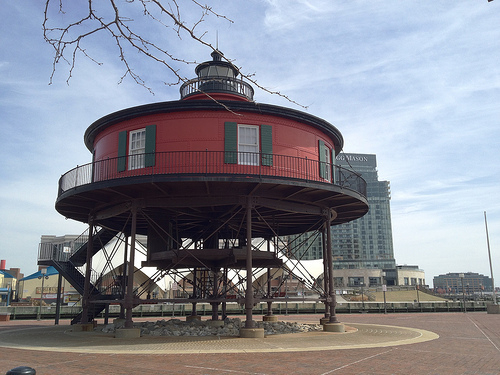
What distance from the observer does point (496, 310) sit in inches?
1559

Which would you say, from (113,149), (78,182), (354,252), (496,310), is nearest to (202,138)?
(113,149)

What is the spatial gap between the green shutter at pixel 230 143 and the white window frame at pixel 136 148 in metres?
3.54

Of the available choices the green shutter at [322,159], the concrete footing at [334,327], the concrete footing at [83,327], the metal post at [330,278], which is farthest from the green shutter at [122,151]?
the concrete footing at [334,327]

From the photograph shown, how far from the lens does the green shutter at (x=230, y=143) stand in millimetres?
19283

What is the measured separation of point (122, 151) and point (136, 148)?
68cm

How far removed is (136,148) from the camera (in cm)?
2044

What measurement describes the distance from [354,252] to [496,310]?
13362 cm

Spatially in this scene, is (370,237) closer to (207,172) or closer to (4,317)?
(4,317)

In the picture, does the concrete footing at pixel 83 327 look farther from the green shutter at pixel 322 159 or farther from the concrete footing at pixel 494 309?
the concrete footing at pixel 494 309

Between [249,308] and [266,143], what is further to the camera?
[266,143]

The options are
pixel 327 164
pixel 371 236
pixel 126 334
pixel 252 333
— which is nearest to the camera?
pixel 252 333

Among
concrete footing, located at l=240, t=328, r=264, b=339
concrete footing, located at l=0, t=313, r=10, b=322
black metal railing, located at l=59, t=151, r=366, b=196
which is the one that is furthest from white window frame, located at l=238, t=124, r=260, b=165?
concrete footing, located at l=0, t=313, r=10, b=322

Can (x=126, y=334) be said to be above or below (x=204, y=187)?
below

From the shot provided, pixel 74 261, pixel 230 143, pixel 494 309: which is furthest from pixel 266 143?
pixel 494 309
